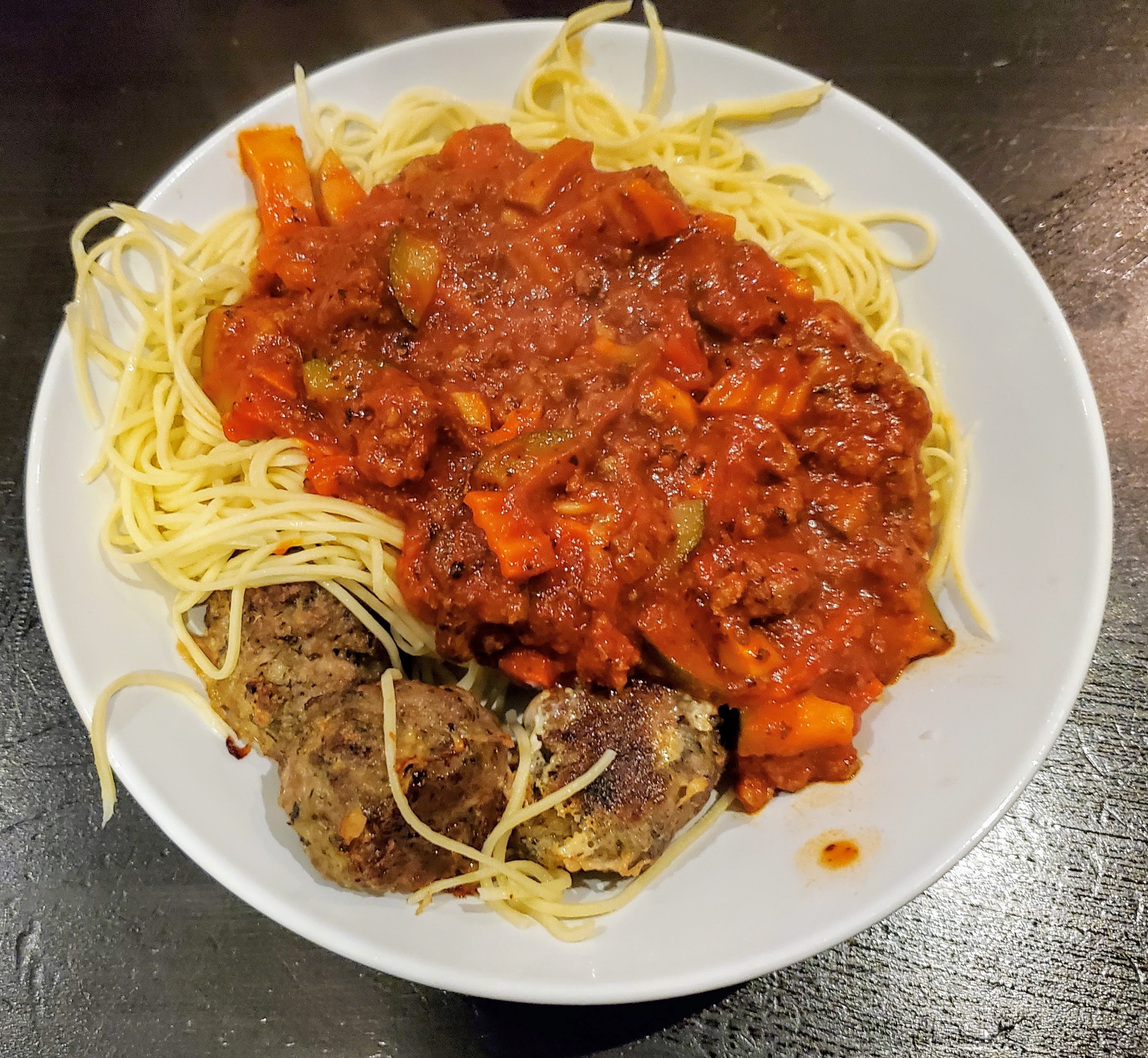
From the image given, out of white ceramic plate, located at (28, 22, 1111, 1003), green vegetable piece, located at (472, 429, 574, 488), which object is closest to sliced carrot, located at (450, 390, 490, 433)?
green vegetable piece, located at (472, 429, 574, 488)

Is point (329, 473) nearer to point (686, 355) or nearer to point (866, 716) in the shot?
point (686, 355)

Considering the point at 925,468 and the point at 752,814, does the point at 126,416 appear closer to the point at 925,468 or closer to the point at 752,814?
the point at 752,814

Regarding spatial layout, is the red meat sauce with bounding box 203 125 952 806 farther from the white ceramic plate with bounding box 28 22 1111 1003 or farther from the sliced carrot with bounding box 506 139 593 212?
the white ceramic plate with bounding box 28 22 1111 1003

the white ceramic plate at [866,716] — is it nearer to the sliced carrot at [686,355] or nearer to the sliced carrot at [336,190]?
the sliced carrot at [336,190]

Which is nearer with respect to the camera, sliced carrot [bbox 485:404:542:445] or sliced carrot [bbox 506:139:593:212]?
sliced carrot [bbox 485:404:542:445]

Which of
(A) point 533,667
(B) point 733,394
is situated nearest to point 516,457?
(A) point 533,667

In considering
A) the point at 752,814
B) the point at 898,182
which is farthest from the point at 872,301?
the point at 752,814

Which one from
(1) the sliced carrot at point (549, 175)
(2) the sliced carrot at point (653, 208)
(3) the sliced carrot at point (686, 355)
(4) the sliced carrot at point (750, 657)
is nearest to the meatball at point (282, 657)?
(4) the sliced carrot at point (750, 657)
